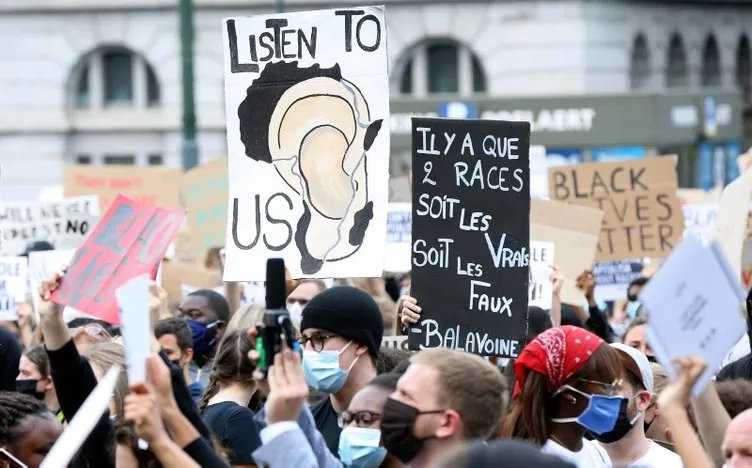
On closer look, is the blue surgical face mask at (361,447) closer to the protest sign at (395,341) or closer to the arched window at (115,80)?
the protest sign at (395,341)

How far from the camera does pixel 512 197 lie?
285 inches

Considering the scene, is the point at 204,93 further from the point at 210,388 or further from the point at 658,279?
Answer: the point at 658,279

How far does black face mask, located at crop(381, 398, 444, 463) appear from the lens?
16.5 feet

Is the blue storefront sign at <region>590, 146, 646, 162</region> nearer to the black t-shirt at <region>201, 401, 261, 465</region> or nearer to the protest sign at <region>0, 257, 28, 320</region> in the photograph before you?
the protest sign at <region>0, 257, 28, 320</region>

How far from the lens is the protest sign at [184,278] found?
13.1 metres

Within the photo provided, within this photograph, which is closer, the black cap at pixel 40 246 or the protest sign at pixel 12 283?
the protest sign at pixel 12 283

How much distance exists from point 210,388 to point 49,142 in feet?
107

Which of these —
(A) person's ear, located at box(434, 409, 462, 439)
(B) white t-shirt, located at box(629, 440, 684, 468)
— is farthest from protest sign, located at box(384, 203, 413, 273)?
(A) person's ear, located at box(434, 409, 462, 439)

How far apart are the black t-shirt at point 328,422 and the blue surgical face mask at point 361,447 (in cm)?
62

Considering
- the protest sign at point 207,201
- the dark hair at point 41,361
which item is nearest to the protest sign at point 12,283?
the dark hair at point 41,361

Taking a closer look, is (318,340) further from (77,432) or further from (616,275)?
(616,275)

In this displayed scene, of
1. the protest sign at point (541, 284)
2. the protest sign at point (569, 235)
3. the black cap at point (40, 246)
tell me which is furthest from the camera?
the black cap at point (40, 246)

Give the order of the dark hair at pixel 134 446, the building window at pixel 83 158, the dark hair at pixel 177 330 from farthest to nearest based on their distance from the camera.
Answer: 1. the building window at pixel 83 158
2. the dark hair at pixel 177 330
3. the dark hair at pixel 134 446

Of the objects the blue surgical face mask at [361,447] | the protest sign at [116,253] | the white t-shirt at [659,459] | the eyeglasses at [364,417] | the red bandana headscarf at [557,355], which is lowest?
the white t-shirt at [659,459]
